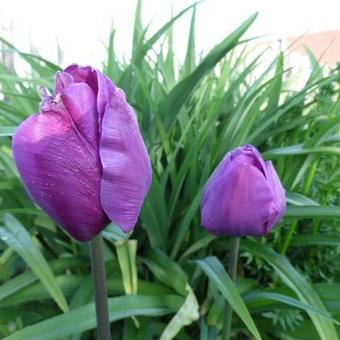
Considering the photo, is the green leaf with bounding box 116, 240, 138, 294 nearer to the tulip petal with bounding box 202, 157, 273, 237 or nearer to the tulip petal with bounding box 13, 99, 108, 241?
the tulip petal with bounding box 202, 157, 273, 237

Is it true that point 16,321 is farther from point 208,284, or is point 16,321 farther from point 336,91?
point 336,91

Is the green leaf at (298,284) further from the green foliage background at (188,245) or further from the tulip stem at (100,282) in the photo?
the tulip stem at (100,282)

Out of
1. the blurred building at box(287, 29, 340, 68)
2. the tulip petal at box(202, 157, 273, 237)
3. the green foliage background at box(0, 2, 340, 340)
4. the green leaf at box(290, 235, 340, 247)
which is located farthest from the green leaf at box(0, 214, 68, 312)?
the blurred building at box(287, 29, 340, 68)

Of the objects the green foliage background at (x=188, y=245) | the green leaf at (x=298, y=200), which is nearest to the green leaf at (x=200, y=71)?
the green foliage background at (x=188, y=245)

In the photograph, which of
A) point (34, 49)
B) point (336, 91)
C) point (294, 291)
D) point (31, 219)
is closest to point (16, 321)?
point (31, 219)

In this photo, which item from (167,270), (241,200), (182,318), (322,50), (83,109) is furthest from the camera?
(322,50)

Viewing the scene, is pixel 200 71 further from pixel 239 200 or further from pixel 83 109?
pixel 83 109

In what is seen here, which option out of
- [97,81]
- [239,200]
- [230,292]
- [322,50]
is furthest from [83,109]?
Answer: [322,50]
